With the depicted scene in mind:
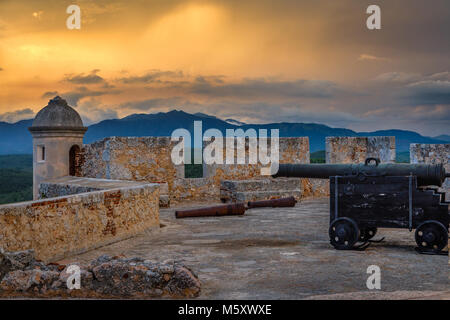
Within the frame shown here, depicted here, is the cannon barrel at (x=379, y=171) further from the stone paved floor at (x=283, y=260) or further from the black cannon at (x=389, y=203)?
the stone paved floor at (x=283, y=260)

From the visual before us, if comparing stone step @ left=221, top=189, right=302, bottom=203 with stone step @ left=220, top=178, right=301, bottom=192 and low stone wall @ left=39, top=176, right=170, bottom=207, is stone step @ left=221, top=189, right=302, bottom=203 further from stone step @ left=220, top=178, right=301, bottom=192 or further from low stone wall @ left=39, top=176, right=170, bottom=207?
low stone wall @ left=39, top=176, right=170, bottom=207

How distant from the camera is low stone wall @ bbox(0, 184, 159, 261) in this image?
6.05 metres

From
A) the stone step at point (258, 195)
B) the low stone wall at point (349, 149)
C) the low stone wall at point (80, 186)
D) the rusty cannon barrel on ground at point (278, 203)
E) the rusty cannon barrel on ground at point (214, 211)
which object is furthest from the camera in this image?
the low stone wall at point (349, 149)

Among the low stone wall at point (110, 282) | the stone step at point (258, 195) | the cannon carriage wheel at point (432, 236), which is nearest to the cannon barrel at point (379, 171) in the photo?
the cannon carriage wheel at point (432, 236)

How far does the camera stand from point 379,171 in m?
7.24

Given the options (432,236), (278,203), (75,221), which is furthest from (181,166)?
(432,236)

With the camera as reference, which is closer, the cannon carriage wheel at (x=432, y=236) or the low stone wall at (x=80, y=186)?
the cannon carriage wheel at (x=432, y=236)

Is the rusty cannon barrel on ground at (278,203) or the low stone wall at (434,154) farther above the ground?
the low stone wall at (434,154)

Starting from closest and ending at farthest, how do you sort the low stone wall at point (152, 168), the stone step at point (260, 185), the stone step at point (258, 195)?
the low stone wall at point (152, 168), the stone step at point (258, 195), the stone step at point (260, 185)

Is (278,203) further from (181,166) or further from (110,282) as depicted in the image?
(110,282)

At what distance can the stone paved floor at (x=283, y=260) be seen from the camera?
4840 mm

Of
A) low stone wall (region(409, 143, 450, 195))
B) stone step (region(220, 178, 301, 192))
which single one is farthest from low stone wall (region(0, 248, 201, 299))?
low stone wall (region(409, 143, 450, 195))

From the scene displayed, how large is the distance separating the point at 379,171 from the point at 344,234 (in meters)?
1.03

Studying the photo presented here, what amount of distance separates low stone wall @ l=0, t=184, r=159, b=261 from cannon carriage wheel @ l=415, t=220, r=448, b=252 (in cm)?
456
